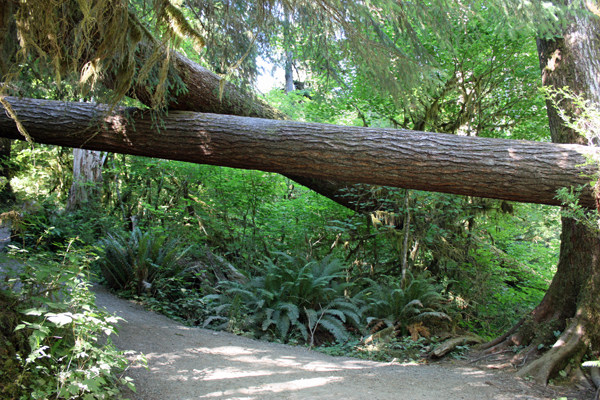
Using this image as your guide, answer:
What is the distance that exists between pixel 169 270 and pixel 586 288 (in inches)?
245

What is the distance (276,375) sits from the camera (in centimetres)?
400

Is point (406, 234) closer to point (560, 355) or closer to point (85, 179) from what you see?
point (560, 355)

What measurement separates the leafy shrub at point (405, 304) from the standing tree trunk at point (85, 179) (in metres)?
7.53

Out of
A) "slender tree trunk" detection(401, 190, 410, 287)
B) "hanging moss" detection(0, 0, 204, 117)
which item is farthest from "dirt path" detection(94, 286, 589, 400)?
"hanging moss" detection(0, 0, 204, 117)

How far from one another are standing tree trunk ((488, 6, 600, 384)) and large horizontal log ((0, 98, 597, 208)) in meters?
0.72

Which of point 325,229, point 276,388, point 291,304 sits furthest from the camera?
point 325,229

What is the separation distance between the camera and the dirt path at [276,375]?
3.50m

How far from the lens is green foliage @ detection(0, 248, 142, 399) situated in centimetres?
262

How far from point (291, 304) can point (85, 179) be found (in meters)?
7.23

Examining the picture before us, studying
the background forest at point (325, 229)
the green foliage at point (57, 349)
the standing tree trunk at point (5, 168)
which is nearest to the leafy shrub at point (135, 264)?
the background forest at point (325, 229)

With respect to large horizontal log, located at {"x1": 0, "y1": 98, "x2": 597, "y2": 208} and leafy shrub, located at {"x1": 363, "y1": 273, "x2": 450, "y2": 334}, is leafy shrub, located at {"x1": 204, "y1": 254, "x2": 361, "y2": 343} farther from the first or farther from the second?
large horizontal log, located at {"x1": 0, "y1": 98, "x2": 597, "y2": 208}

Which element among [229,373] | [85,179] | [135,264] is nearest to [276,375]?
[229,373]

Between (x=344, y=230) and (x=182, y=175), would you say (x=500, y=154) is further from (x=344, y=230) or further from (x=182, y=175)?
(x=182, y=175)

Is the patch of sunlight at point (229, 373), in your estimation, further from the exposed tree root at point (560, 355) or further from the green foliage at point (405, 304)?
the exposed tree root at point (560, 355)
